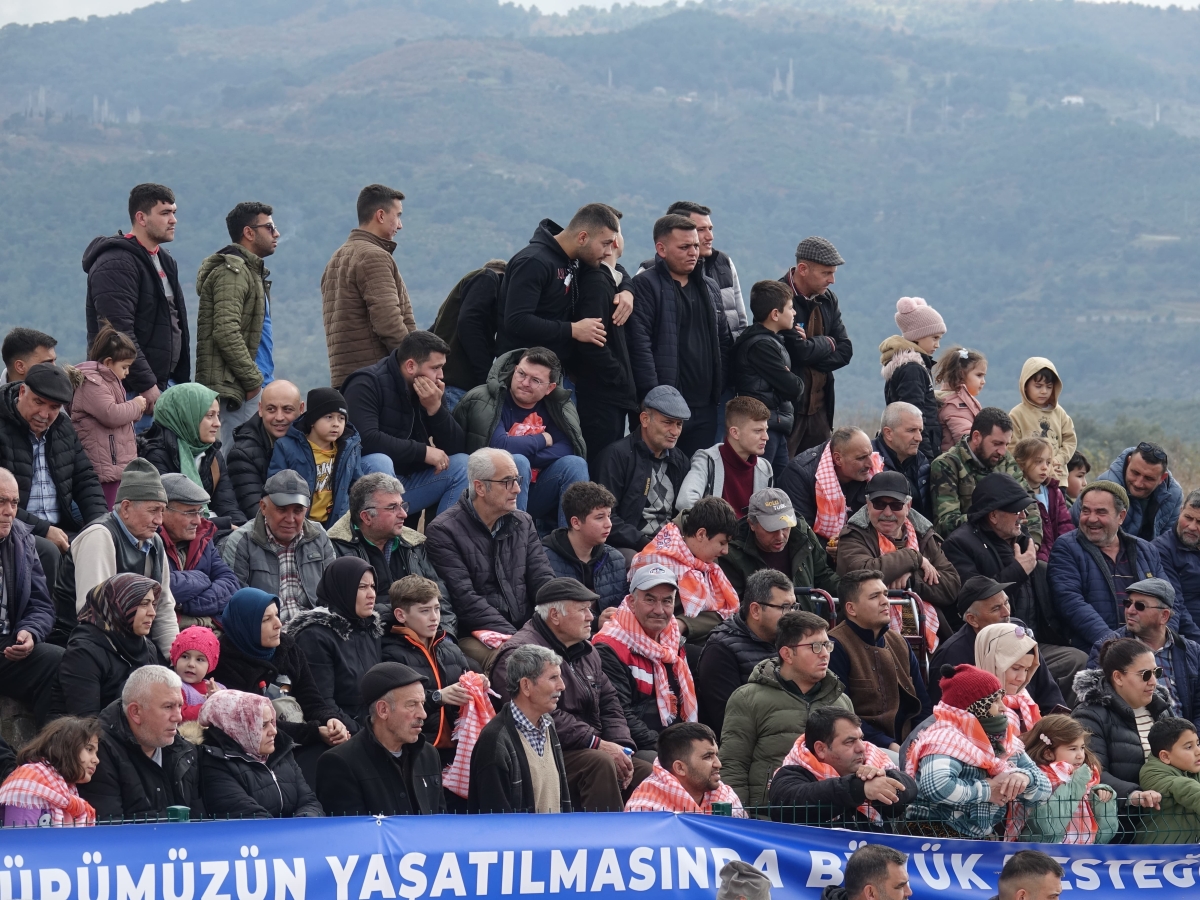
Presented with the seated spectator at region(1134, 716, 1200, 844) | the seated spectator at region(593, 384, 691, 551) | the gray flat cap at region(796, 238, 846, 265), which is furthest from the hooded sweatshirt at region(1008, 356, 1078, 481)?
the seated spectator at region(1134, 716, 1200, 844)

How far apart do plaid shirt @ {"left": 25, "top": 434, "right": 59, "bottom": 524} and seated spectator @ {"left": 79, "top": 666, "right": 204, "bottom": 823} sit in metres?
2.55

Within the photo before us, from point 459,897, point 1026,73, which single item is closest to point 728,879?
point 459,897

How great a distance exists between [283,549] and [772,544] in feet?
9.45

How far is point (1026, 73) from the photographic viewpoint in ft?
538

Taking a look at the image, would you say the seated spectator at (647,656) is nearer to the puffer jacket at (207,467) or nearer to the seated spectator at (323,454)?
the seated spectator at (323,454)

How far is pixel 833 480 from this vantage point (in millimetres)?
10938

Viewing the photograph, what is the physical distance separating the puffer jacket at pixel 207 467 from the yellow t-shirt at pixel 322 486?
1.41 feet

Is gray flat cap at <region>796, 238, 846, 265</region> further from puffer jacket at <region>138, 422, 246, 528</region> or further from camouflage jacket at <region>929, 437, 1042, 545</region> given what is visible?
puffer jacket at <region>138, 422, 246, 528</region>

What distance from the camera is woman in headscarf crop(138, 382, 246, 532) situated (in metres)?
9.72

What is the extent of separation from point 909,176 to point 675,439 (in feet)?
439

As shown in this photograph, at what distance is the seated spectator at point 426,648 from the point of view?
26.9 feet

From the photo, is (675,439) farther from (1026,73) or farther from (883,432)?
(1026,73)

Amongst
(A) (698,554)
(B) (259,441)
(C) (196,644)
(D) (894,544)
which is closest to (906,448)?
(D) (894,544)

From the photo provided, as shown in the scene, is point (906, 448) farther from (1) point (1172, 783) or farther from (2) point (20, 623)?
(2) point (20, 623)
